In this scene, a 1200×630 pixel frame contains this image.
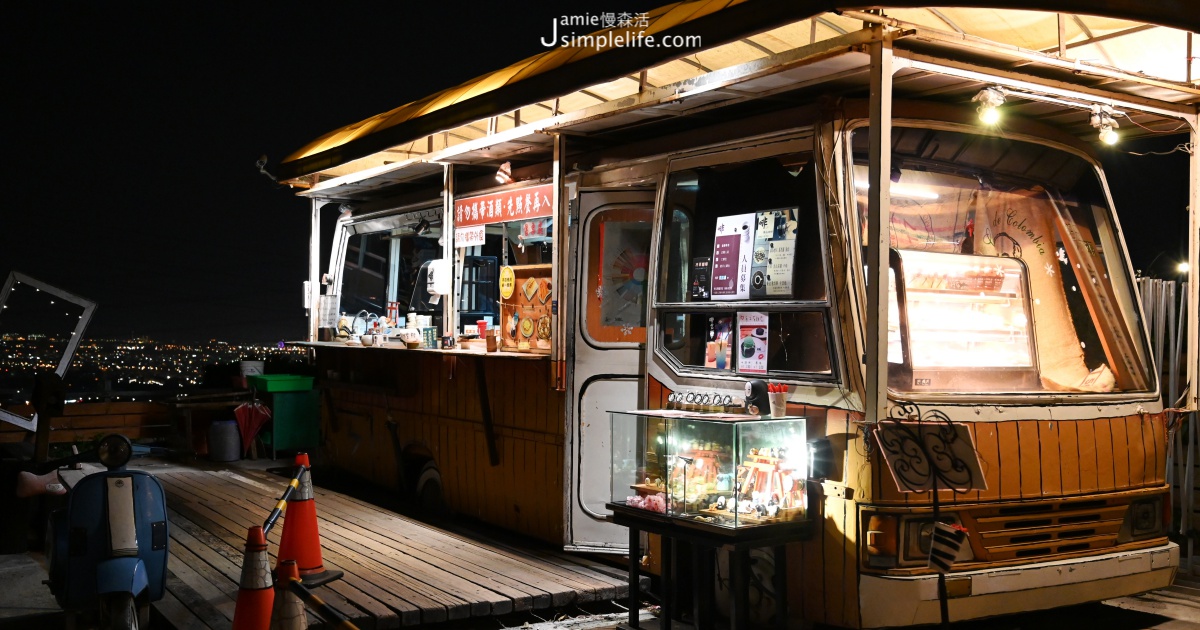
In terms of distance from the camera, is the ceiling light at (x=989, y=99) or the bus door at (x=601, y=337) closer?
the ceiling light at (x=989, y=99)

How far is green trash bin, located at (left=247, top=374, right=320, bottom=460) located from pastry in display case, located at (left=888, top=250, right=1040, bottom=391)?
8039mm

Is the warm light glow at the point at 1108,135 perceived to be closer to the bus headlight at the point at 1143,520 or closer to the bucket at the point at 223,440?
the bus headlight at the point at 1143,520

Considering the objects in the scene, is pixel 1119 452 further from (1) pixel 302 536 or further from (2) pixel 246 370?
(2) pixel 246 370

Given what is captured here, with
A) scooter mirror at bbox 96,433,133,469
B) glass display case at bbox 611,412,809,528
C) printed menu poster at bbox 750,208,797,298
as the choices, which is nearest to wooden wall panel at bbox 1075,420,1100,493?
glass display case at bbox 611,412,809,528

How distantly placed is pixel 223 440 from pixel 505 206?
567cm

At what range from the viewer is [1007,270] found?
5801 millimetres

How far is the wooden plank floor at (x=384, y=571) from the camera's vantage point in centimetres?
543

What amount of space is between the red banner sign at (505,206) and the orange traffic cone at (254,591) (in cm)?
352

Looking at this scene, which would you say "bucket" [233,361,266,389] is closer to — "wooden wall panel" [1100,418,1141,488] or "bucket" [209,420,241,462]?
"bucket" [209,420,241,462]

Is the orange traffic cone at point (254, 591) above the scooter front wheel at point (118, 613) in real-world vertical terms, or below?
above

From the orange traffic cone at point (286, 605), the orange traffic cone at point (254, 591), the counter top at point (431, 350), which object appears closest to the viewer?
the orange traffic cone at point (286, 605)

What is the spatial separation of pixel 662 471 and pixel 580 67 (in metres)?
2.31

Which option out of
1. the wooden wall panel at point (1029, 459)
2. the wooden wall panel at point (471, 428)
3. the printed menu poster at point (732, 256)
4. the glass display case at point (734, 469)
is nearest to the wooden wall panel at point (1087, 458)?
the wooden wall panel at point (1029, 459)

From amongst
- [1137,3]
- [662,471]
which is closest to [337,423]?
[662,471]
